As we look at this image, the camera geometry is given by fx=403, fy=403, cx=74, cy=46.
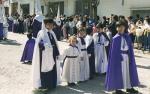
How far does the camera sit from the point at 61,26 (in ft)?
86.3

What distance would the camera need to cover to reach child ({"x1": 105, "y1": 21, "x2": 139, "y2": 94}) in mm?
9078

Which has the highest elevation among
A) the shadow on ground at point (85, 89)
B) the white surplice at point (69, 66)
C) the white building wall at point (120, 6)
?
the white building wall at point (120, 6)

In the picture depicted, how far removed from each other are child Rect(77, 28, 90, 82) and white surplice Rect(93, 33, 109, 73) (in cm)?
92

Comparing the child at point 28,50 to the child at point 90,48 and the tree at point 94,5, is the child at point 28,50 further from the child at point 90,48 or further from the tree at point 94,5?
the tree at point 94,5

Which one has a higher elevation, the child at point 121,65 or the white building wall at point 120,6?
the white building wall at point 120,6

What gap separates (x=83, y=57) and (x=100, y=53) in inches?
46.1

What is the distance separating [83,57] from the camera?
1072 cm

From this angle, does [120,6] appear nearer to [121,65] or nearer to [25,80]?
[25,80]

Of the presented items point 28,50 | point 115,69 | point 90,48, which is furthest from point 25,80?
point 28,50

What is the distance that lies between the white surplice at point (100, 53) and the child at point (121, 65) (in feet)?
8.26

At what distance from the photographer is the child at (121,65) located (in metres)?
9.08

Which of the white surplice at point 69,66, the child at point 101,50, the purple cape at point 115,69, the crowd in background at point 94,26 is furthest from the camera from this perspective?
the crowd in background at point 94,26

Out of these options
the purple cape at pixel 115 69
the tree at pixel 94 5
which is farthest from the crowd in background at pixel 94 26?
the tree at pixel 94 5

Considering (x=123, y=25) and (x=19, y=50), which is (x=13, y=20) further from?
(x=123, y=25)
